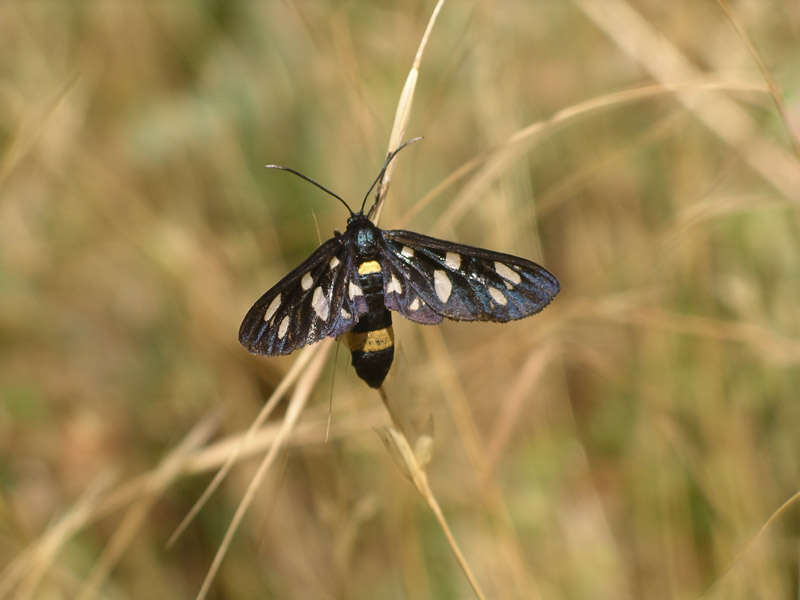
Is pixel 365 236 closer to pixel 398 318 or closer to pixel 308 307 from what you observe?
pixel 308 307

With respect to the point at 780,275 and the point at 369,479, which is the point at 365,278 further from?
the point at 780,275

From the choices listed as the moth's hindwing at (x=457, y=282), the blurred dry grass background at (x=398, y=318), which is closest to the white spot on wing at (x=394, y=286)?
the moth's hindwing at (x=457, y=282)

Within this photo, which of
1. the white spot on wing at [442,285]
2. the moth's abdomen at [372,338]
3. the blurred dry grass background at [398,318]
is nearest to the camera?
the moth's abdomen at [372,338]

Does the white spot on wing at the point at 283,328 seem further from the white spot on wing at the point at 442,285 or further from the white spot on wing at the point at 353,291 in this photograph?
the white spot on wing at the point at 442,285

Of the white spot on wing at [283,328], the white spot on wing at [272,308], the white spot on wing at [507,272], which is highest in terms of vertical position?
the white spot on wing at [272,308]

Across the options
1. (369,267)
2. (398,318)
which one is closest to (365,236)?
(369,267)

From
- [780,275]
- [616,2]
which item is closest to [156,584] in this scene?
[780,275]

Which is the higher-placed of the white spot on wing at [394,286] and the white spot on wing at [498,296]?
the white spot on wing at [394,286]
